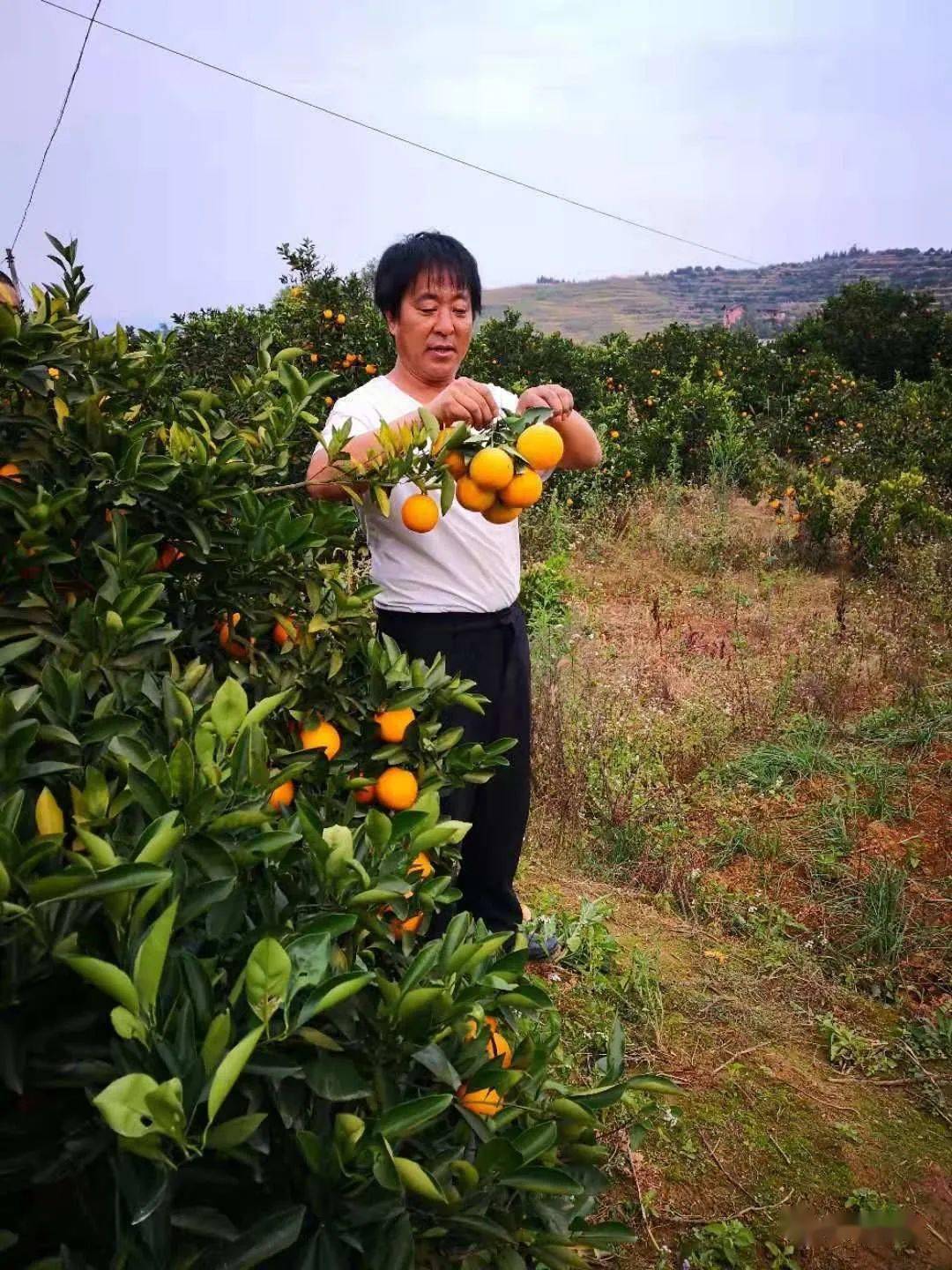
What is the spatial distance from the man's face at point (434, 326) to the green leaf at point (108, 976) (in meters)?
1.52

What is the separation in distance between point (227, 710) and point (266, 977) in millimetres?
300

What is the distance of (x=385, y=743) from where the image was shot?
4.12 ft

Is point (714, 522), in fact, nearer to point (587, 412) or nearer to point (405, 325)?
point (587, 412)

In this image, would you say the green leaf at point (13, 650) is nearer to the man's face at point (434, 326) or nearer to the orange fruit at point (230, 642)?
the orange fruit at point (230, 642)

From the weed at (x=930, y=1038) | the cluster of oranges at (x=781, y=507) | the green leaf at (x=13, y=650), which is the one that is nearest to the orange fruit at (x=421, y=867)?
the green leaf at (x=13, y=650)

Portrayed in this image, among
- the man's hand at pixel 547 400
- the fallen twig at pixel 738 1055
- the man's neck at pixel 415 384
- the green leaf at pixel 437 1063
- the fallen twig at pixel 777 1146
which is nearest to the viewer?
the green leaf at pixel 437 1063

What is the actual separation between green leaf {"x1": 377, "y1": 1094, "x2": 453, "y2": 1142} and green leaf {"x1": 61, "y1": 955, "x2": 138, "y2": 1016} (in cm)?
23

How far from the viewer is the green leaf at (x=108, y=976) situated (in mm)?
603

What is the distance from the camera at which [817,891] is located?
299cm

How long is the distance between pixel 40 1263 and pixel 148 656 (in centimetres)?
58

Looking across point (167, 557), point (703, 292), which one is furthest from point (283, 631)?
point (703, 292)

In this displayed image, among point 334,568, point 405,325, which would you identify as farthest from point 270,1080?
point 405,325

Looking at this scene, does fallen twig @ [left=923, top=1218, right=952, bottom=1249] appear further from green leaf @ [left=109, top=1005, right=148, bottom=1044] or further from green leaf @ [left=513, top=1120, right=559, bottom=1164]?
green leaf @ [left=109, top=1005, right=148, bottom=1044]

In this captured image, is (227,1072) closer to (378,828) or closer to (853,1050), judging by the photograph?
(378,828)
